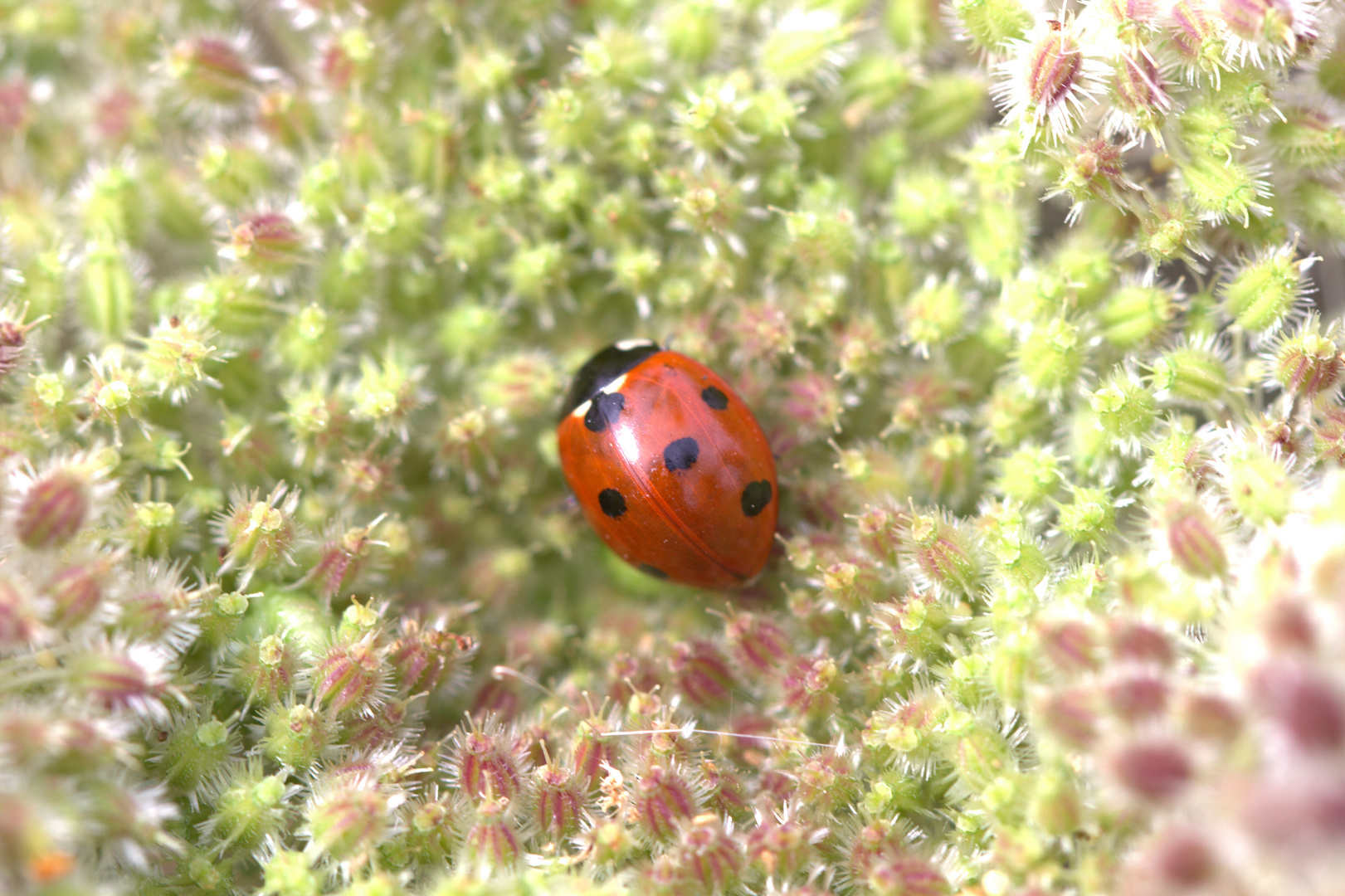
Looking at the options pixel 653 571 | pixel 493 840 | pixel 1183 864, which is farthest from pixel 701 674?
pixel 1183 864

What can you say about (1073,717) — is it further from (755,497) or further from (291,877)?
(291,877)

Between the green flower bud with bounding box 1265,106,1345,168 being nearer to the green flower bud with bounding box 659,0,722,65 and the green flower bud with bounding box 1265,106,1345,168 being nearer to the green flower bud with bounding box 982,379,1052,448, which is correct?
the green flower bud with bounding box 982,379,1052,448

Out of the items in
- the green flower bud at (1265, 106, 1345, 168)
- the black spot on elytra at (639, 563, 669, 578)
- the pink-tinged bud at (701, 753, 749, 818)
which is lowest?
the pink-tinged bud at (701, 753, 749, 818)

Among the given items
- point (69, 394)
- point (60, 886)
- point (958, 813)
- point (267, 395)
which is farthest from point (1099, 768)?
point (69, 394)

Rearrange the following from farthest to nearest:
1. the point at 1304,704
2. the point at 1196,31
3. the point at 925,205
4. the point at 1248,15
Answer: the point at 925,205 → the point at 1196,31 → the point at 1248,15 → the point at 1304,704

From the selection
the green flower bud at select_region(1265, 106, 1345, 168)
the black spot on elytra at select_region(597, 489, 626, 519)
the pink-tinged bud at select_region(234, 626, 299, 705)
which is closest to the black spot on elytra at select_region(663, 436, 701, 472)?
the black spot on elytra at select_region(597, 489, 626, 519)

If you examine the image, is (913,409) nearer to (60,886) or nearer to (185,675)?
(185,675)

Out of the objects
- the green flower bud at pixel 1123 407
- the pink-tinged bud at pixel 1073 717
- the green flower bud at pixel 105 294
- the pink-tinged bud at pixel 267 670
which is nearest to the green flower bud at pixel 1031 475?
the green flower bud at pixel 1123 407
